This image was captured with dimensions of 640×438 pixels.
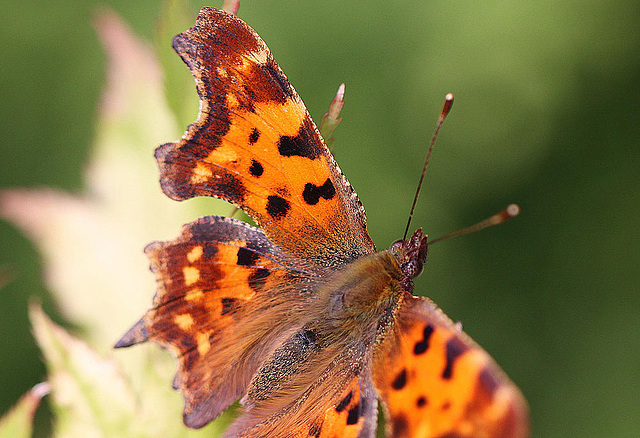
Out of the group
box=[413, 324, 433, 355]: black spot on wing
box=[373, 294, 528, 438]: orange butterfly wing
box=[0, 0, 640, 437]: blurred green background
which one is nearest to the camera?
box=[373, 294, 528, 438]: orange butterfly wing

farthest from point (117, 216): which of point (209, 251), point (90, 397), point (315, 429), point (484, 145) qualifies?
point (484, 145)

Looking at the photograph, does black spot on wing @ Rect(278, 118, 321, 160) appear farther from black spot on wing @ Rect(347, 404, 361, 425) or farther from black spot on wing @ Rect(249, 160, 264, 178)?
black spot on wing @ Rect(347, 404, 361, 425)

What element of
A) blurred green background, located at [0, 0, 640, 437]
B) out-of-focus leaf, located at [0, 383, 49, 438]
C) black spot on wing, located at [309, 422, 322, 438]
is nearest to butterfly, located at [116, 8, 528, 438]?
black spot on wing, located at [309, 422, 322, 438]

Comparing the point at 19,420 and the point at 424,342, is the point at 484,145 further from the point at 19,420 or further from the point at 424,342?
the point at 19,420

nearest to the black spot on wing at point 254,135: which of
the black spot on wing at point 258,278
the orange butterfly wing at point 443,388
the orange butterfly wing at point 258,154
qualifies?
Result: the orange butterfly wing at point 258,154

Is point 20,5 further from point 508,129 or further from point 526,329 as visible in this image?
point 526,329

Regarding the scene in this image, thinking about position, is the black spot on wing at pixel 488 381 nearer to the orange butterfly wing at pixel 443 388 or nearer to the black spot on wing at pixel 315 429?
the orange butterfly wing at pixel 443 388
